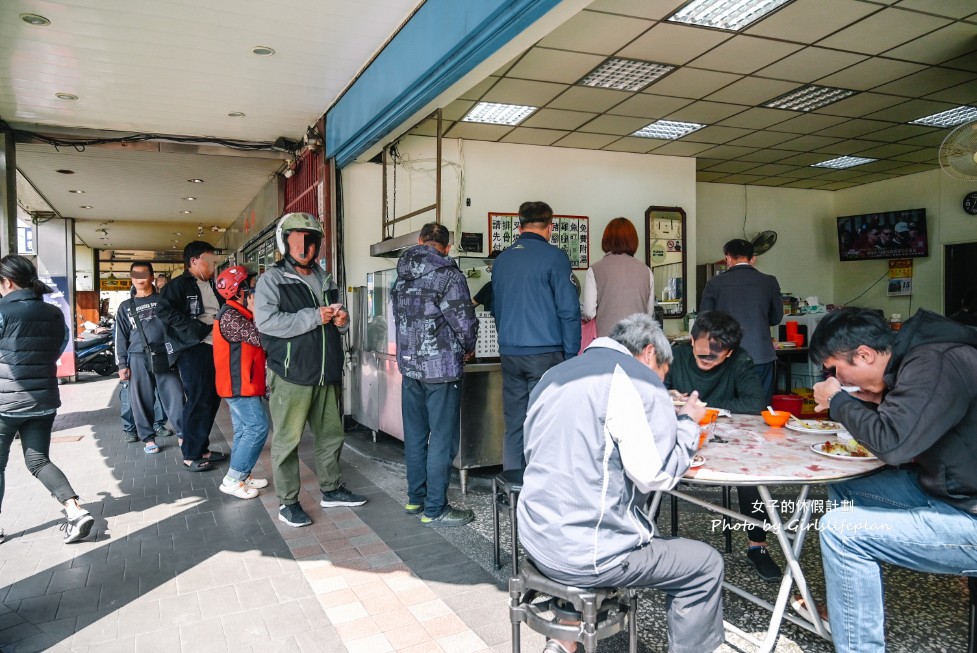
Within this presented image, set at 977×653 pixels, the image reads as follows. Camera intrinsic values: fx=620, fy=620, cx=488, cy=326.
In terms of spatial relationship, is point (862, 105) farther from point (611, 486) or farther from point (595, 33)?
point (611, 486)

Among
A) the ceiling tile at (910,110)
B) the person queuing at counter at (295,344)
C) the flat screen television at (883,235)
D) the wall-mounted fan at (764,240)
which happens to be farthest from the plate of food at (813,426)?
the flat screen television at (883,235)

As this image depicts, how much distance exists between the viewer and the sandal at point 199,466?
476cm

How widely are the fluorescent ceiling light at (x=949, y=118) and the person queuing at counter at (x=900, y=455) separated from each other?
5.34 m

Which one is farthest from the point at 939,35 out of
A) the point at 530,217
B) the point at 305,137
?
the point at 305,137

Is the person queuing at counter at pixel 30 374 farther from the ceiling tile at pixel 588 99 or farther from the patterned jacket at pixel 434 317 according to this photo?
the ceiling tile at pixel 588 99

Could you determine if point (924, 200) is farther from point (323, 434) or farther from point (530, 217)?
point (323, 434)

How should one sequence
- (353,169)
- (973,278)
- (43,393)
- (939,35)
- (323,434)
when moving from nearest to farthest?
(43,393) → (323,434) → (939,35) → (353,169) → (973,278)

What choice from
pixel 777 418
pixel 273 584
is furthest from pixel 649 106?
pixel 273 584

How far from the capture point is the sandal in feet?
15.6

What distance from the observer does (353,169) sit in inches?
236

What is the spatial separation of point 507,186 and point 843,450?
4.93 metres

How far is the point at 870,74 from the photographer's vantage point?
4.89 meters

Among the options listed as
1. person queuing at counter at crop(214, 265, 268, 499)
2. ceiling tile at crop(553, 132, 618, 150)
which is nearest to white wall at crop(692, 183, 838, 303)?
ceiling tile at crop(553, 132, 618, 150)

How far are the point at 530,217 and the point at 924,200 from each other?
A: 25.1 feet
